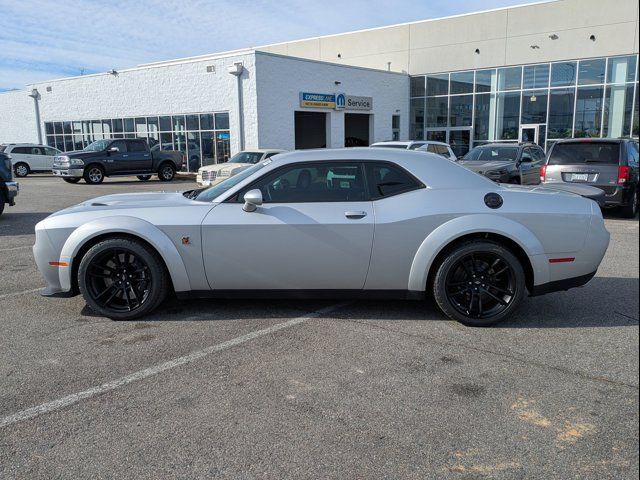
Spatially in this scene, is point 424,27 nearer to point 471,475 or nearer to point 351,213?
point 351,213

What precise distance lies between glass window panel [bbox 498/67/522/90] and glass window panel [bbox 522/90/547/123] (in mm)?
722

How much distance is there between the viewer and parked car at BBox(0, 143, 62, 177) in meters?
27.7

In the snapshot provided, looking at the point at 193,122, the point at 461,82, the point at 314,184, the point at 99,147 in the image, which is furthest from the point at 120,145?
the point at 314,184

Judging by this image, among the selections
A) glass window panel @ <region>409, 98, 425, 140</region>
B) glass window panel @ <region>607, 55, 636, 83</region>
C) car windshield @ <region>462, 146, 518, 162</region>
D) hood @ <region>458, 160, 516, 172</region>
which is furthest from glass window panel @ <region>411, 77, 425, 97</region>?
hood @ <region>458, 160, 516, 172</region>

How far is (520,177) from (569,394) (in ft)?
38.9

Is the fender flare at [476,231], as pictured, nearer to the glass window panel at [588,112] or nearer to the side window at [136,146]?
the side window at [136,146]

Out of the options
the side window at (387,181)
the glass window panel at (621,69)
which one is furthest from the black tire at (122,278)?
the glass window panel at (621,69)

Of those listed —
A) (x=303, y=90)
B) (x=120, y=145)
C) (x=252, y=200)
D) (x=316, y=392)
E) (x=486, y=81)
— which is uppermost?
(x=486, y=81)

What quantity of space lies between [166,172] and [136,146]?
178cm

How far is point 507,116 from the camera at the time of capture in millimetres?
30188

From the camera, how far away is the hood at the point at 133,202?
16.9 ft

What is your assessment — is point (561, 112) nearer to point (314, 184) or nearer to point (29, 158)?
point (314, 184)

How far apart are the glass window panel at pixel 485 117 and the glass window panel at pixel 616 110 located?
570cm

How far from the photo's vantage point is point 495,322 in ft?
16.0
